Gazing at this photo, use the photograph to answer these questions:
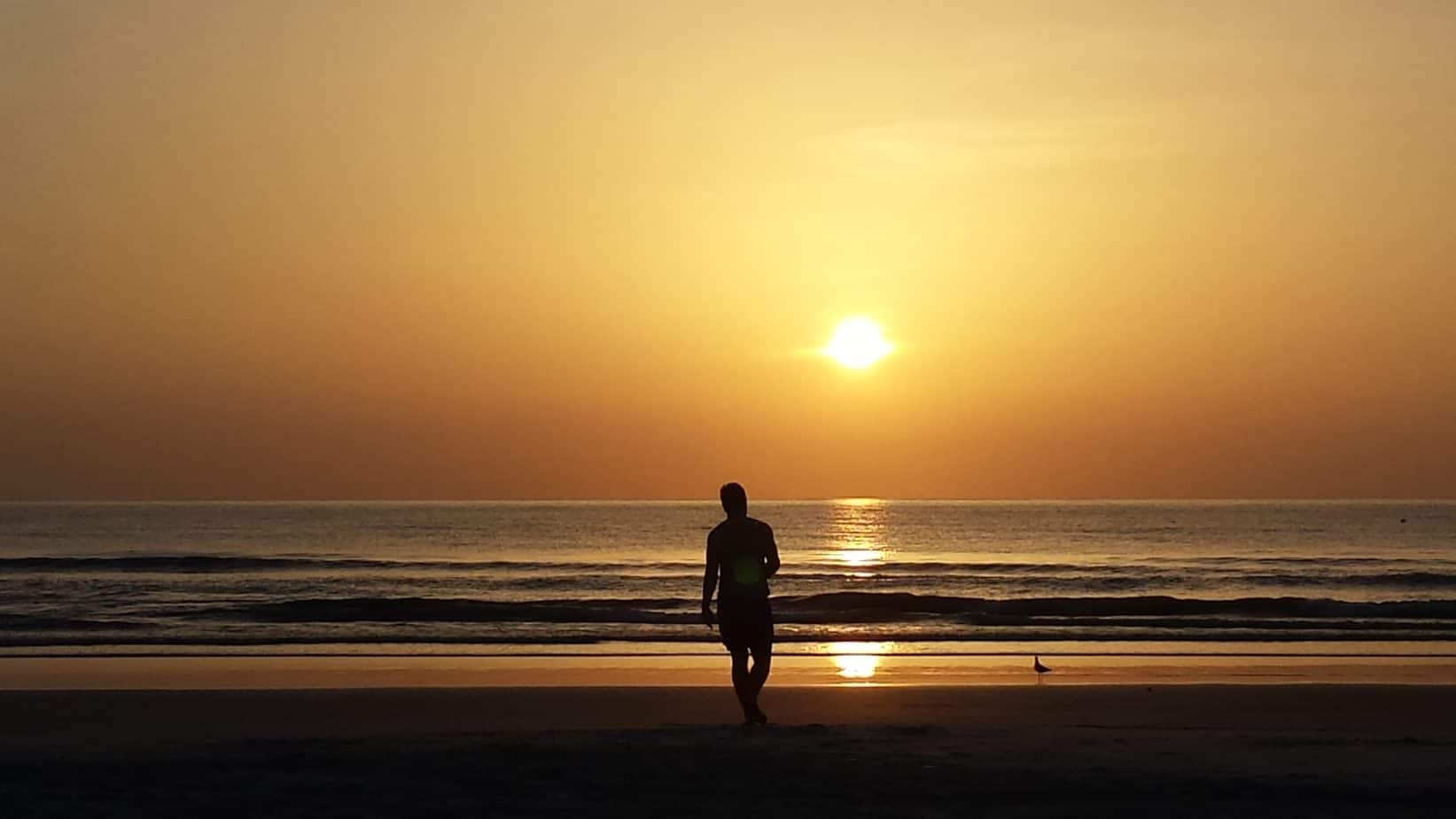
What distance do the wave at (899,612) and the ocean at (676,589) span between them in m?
0.11

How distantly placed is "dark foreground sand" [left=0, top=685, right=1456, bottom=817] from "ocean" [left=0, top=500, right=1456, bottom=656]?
8678mm

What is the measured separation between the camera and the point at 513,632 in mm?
27969

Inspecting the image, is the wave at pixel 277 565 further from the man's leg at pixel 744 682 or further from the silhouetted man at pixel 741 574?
the silhouetted man at pixel 741 574

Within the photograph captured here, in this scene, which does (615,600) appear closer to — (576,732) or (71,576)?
(71,576)

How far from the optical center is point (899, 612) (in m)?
33.7

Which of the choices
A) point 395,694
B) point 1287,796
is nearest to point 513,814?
point 1287,796

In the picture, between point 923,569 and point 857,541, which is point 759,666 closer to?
point 923,569

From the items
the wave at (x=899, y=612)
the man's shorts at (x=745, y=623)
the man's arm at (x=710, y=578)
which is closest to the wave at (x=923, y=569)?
the wave at (x=899, y=612)

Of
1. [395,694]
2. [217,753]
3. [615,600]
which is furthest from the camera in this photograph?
[615,600]

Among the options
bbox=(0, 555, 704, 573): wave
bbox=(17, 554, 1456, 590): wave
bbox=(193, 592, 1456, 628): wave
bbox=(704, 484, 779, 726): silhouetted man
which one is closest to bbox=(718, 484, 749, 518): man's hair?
bbox=(704, 484, 779, 726): silhouetted man

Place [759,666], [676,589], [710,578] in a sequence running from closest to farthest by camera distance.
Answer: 1. [710,578]
2. [759,666]
3. [676,589]

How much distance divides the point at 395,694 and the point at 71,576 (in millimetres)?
34599

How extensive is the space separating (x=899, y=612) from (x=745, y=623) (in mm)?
22778

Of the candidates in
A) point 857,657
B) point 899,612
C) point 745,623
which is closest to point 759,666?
point 745,623
